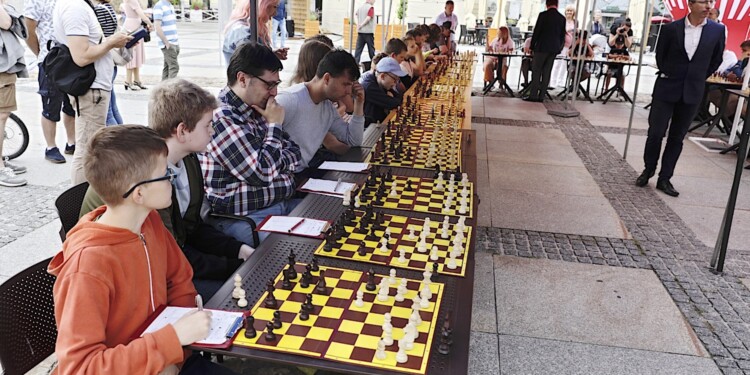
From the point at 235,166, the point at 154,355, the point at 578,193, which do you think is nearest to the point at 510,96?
the point at 578,193

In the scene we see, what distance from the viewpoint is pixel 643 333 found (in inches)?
130

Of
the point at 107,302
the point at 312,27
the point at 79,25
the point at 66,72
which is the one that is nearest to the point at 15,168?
the point at 66,72

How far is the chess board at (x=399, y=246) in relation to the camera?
7.66 ft

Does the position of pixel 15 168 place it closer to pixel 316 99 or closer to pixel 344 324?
pixel 316 99

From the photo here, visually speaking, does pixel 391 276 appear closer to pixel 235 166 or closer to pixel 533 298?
pixel 235 166

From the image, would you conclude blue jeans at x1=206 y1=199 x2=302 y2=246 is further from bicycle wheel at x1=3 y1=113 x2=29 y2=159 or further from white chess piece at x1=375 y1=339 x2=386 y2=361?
bicycle wheel at x1=3 y1=113 x2=29 y2=159

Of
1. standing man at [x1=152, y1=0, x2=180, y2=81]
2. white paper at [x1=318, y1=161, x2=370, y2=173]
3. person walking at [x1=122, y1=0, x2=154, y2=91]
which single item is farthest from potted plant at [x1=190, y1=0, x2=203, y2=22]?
white paper at [x1=318, y1=161, x2=370, y2=173]

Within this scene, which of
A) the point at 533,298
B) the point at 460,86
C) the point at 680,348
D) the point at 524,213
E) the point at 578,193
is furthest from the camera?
the point at 460,86

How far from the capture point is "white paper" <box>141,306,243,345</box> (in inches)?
67.4

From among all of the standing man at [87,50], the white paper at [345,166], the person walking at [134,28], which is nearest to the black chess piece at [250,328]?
the white paper at [345,166]

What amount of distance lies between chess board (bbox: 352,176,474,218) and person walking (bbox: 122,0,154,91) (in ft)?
Result: 23.0

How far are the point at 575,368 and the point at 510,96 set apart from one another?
10613 mm

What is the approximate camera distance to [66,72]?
4.70 m

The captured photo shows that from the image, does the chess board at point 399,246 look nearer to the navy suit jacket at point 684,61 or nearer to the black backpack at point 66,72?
the black backpack at point 66,72
